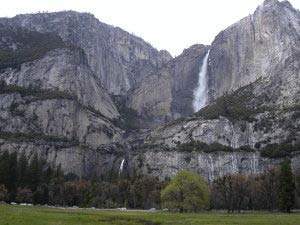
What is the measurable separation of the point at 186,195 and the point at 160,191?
99.5 feet

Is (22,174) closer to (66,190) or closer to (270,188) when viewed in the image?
(66,190)

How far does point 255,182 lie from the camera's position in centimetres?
12938

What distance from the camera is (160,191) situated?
439 feet

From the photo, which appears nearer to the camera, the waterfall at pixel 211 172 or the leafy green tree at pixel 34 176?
the leafy green tree at pixel 34 176

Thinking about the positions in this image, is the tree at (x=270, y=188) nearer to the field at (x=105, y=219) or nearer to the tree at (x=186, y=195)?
the tree at (x=186, y=195)

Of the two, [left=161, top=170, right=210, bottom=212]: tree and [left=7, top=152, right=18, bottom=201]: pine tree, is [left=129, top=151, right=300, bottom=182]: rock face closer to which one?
[left=161, top=170, right=210, bottom=212]: tree

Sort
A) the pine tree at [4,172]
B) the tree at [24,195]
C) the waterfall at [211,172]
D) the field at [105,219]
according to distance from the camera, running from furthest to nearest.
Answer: the waterfall at [211,172] < the pine tree at [4,172] < the tree at [24,195] < the field at [105,219]

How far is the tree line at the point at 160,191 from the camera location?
10494 cm

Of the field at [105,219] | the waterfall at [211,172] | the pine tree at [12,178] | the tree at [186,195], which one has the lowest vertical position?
the field at [105,219]

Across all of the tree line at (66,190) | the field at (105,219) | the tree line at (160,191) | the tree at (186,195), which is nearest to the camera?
the field at (105,219)

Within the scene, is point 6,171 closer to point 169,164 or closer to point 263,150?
point 169,164

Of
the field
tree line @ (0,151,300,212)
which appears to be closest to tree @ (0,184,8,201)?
tree line @ (0,151,300,212)

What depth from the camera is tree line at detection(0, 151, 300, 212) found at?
344 ft

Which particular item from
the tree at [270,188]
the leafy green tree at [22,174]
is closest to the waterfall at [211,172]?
the tree at [270,188]
